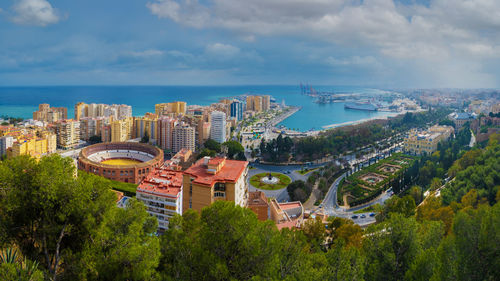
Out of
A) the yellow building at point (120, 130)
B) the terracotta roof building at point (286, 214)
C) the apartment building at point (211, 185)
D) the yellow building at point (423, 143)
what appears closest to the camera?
the apartment building at point (211, 185)

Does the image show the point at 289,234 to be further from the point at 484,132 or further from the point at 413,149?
the point at 484,132

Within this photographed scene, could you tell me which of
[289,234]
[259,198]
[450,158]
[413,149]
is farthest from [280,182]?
[289,234]

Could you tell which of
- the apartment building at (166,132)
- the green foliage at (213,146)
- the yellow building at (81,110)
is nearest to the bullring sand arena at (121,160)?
the apartment building at (166,132)

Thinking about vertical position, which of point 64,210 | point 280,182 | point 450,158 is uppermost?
point 64,210

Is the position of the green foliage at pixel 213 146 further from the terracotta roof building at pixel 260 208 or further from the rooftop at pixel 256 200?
the terracotta roof building at pixel 260 208

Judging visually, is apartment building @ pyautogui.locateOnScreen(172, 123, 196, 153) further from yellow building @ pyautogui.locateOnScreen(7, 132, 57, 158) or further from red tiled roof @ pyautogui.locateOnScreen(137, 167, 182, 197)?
red tiled roof @ pyautogui.locateOnScreen(137, 167, 182, 197)

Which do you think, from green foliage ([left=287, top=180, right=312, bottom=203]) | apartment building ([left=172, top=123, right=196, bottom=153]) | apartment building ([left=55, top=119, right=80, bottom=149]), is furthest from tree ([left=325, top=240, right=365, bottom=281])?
apartment building ([left=55, top=119, right=80, bottom=149])
